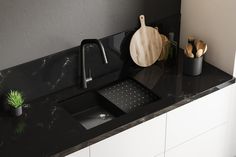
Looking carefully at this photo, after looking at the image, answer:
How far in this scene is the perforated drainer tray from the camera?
2814 mm

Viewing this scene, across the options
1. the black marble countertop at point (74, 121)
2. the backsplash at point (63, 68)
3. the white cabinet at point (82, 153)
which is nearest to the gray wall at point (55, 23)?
the backsplash at point (63, 68)

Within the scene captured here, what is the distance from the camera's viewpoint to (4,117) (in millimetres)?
2604

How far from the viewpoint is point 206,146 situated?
302 centimetres

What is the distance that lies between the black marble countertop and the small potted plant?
0.04 metres

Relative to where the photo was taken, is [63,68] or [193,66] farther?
[193,66]

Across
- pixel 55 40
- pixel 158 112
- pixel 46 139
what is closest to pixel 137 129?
pixel 158 112

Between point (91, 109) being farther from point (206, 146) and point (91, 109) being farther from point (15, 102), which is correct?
point (206, 146)

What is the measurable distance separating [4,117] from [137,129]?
717 millimetres

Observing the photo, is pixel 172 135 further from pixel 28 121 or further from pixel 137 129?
pixel 28 121

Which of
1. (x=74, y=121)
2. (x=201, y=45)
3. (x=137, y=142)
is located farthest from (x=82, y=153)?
(x=201, y=45)

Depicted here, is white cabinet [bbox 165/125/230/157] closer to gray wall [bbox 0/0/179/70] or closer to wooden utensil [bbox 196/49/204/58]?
wooden utensil [bbox 196/49/204/58]

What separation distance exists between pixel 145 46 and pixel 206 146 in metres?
0.73

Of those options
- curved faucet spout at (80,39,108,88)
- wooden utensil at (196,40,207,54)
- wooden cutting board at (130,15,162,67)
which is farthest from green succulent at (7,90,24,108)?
wooden utensil at (196,40,207,54)

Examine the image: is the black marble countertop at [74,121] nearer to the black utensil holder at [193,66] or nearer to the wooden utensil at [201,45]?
the black utensil holder at [193,66]
